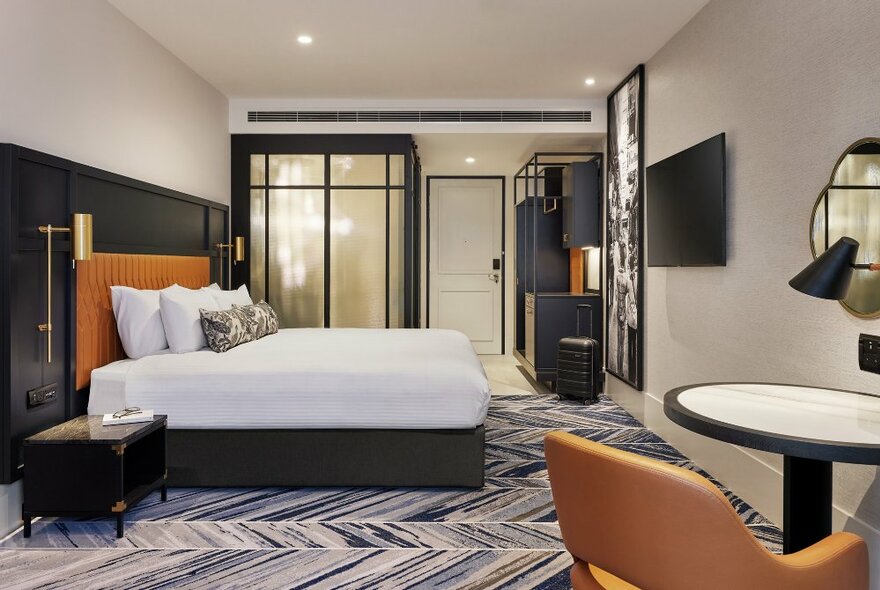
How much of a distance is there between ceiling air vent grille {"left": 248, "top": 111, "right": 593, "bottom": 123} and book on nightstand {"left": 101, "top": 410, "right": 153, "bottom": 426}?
3435mm

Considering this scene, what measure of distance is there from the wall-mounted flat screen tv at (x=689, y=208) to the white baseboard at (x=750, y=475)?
1.01 meters

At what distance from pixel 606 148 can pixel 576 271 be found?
1.52 m

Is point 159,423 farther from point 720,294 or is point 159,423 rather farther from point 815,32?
point 815,32

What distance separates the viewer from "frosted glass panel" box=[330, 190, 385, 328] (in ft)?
18.4

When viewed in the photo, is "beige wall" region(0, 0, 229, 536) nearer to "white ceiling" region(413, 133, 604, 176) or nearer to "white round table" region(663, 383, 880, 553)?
"white ceiling" region(413, 133, 604, 176)

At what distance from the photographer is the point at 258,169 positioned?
18.2ft

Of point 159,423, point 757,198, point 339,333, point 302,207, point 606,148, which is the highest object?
point 606,148

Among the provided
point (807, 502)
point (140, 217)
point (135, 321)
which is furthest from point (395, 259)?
point (807, 502)

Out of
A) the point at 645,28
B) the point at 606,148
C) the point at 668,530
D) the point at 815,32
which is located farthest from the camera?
the point at 606,148

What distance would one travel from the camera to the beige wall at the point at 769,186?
2178 mm

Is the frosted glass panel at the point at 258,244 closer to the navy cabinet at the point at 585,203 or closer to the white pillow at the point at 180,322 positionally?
the white pillow at the point at 180,322

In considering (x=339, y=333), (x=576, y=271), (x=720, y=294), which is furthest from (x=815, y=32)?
(x=576, y=271)

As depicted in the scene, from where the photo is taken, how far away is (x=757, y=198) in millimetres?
2809

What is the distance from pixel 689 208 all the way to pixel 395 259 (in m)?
2.93
